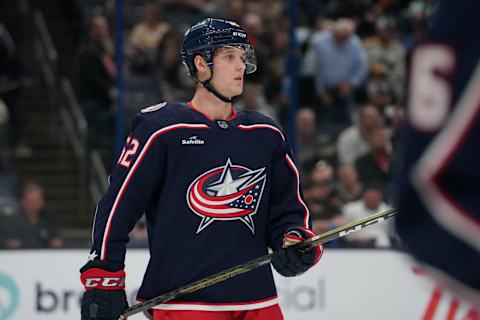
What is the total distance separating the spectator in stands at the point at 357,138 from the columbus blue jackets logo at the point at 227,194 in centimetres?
406

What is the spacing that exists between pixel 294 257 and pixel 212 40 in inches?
28.2

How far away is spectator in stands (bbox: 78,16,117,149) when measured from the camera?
732cm

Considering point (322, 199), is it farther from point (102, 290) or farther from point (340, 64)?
point (102, 290)

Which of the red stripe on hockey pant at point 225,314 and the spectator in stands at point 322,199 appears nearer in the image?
the red stripe on hockey pant at point 225,314

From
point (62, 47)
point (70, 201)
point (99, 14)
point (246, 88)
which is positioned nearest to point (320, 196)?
point (246, 88)

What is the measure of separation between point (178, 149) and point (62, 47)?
6150 millimetres

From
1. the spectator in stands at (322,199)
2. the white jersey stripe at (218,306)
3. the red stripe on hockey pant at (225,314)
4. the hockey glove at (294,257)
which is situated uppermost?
the hockey glove at (294,257)

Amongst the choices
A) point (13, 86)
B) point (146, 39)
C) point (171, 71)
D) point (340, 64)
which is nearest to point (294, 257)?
point (171, 71)

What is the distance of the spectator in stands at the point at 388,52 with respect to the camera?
827cm

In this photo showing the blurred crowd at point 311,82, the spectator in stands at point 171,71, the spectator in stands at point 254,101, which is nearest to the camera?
the blurred crowd at point 311,82

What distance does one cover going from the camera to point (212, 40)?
3180 millimetres

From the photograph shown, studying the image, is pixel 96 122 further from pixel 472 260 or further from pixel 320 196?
pixel 472 260

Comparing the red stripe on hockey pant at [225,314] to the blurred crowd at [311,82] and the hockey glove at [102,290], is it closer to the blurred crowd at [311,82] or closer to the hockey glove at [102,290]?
the hockey glove at [102,290]

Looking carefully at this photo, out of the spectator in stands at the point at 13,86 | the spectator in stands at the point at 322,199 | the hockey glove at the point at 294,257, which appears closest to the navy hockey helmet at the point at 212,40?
the hockey glove at the point at 294,257
